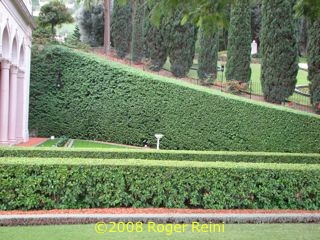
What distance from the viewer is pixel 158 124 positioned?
22.5 m

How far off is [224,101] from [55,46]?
11.7 meters

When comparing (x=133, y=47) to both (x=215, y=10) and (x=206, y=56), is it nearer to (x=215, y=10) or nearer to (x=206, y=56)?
(x=206, y=56)

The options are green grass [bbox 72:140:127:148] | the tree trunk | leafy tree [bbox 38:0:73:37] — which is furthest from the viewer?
leafy tree [bbox 38:0:73:37]

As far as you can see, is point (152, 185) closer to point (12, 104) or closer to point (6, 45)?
point (6, 45)

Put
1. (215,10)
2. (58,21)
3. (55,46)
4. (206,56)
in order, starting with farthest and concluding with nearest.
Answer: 1. (58,21)
2. (206,56)
3. (55,46)
4. (215,10)

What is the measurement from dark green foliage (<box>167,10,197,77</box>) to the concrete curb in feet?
77.2

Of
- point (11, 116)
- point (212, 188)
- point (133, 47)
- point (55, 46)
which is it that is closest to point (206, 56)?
point (133, 47)

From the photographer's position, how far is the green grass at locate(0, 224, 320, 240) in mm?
6188

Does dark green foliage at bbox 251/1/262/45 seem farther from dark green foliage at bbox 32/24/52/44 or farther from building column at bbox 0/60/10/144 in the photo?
building column at bbox 0/60/10/144

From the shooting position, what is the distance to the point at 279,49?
24891 mm

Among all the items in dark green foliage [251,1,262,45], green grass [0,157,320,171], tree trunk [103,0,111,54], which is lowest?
green grass [0,157,320,171]

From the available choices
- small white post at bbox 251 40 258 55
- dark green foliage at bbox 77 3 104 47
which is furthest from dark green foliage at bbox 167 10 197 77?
small white post at bbox 251 40 258 55

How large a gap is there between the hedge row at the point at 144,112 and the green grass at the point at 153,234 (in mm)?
12571

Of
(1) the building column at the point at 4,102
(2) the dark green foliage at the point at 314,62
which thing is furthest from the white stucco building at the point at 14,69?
(2) the dark green foliage at the point at 314,62
